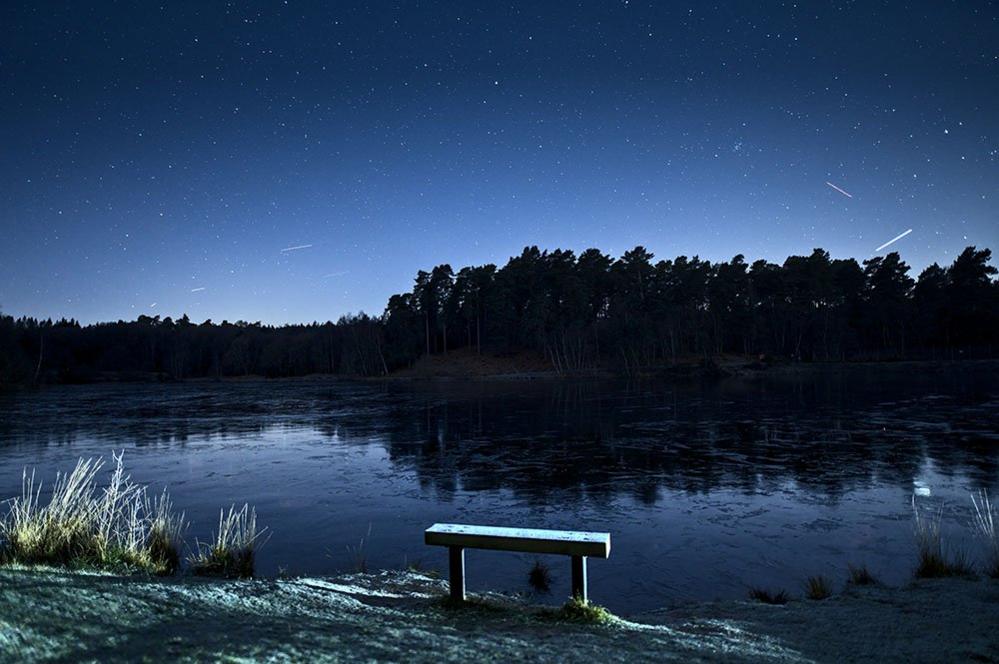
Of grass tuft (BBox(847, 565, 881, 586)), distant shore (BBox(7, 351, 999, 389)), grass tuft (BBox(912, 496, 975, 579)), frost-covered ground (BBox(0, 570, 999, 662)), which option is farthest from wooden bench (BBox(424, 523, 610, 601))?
distant shore (BBox(7, 351, 999, 389))

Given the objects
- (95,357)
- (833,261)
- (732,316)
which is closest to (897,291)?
(833,261)

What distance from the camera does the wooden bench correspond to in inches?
229

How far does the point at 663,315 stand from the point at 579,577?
3451 inches

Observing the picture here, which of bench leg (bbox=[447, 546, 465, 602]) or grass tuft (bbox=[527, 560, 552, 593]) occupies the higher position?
bench leg (bbox=[447, 546, 465, 602])

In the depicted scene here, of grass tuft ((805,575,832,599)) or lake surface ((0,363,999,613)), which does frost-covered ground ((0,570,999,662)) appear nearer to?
grass tuft ((805,575,832,599))

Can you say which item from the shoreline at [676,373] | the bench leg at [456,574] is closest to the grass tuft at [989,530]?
the bench leg at [456,574]

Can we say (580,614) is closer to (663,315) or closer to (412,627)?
(412,627)

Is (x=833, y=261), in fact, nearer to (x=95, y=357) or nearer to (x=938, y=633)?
(x=938, y=633)

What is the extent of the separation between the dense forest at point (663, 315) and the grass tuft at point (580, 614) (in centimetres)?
7910

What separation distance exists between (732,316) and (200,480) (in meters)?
89.6

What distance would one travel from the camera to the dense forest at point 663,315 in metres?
88.2

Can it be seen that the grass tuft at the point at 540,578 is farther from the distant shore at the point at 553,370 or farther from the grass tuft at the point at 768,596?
the distant shore at the point at 553,370

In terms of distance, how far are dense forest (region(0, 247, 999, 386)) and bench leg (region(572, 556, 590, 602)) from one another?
78.9m

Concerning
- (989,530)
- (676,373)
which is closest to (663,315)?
(676,373)
